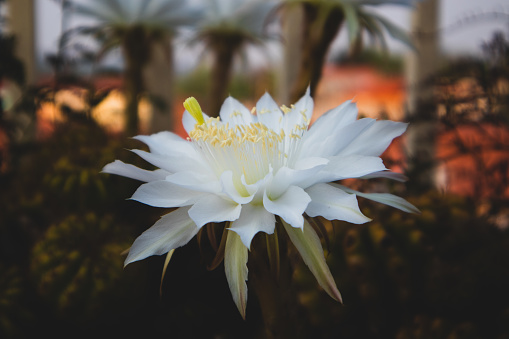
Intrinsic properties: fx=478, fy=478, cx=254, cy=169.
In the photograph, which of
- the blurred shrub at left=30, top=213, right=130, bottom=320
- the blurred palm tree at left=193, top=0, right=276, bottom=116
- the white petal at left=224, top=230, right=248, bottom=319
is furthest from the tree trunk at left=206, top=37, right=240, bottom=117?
the white petal at left=224, top=230, right=248, bottom=319

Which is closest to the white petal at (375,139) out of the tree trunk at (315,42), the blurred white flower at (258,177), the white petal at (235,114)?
the blurred white flower at (258,177)

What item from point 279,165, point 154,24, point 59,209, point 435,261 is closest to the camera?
point 279,165

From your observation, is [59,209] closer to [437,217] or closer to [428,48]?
[437,217]

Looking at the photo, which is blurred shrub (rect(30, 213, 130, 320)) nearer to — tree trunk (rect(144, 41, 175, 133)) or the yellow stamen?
the yellow stamen

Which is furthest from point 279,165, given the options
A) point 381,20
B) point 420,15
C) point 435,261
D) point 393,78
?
point 393,78

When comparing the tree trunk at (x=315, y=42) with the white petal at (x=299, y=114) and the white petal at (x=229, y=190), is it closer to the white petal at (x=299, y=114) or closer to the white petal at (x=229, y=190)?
the white petal at (x=299, y=114)

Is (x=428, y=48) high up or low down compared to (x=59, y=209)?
up
